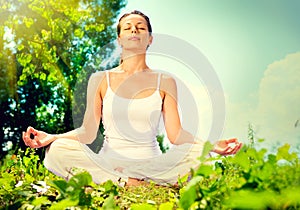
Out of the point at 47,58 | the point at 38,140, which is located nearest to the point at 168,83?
the point at 38,140

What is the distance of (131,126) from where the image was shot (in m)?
4.04

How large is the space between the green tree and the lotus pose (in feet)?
21.1

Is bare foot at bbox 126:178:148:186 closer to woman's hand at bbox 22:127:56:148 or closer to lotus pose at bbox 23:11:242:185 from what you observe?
lotus pose at bbox 23:11:242:185

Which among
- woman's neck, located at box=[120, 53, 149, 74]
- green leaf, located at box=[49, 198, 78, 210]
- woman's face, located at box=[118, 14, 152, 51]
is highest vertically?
woman's face, located at box=[118, 14, 152, 51]

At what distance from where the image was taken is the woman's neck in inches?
170

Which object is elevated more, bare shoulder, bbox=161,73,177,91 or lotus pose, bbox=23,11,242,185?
bare shoulder, bbox=161,73,177,91

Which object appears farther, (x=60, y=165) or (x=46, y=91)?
(x=46, y=91)

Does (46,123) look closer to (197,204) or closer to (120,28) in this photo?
(120,28)

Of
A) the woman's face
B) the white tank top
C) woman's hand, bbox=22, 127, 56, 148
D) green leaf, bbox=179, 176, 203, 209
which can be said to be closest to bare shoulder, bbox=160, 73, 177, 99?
the white tank top

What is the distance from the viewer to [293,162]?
1.28m

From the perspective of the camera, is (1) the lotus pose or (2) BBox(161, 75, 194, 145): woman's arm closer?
(1) the lotus pose

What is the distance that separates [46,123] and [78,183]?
12.5 meters

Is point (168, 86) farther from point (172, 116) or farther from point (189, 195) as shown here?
point (189, 195)

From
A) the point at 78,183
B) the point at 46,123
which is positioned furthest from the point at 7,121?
the point at 78,183
